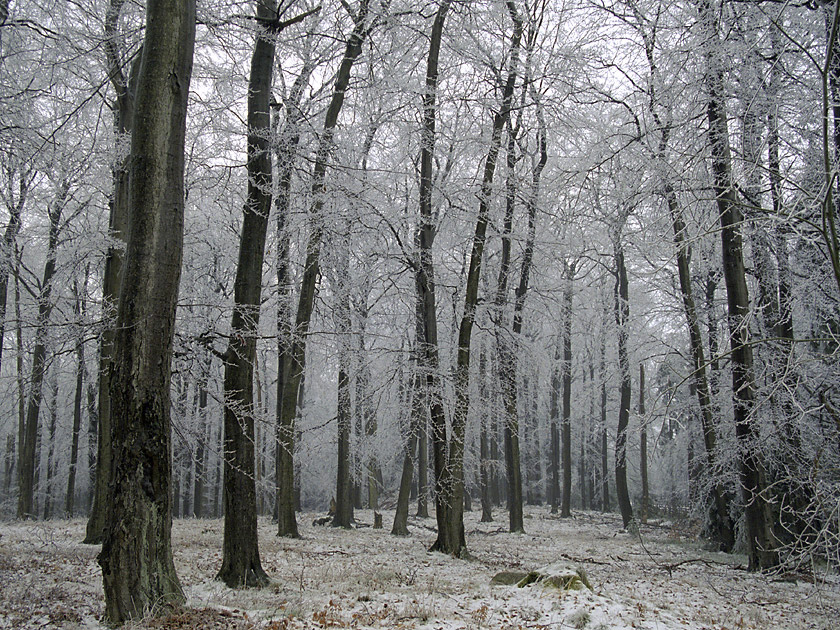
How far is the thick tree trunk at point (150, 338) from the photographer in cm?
441

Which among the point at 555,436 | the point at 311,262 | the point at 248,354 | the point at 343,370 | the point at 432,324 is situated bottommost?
the point at 555,436

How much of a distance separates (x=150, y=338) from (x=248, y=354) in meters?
2.18

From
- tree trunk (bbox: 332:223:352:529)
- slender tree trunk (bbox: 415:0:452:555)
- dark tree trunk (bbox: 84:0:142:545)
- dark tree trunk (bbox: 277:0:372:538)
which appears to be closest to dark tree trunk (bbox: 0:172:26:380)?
dark tree trunk (bbox: 84:0:142:545)

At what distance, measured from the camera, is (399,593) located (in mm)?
6500

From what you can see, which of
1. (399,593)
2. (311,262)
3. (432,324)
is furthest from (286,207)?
(399,593)

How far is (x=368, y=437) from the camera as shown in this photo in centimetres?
1499

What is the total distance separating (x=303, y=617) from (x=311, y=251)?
637 cm

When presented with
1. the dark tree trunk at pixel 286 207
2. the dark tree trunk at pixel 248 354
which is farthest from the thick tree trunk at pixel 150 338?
the dark tree trunk at pixel 286 207

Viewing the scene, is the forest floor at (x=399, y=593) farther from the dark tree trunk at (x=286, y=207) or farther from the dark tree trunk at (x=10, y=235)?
the dark tree trunk at (x=10, y=235)

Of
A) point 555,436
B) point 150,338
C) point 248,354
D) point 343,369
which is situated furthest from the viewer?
point 555,436

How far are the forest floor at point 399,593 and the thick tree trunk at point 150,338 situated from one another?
0.42 meters

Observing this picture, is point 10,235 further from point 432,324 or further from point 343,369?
point 432,324

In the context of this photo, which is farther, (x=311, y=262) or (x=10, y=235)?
(x=311, y=262)

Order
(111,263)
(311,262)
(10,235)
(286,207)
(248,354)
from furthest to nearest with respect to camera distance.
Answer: (311,262) → (10,235) → (111,263) → (286,207) → (248,354)
